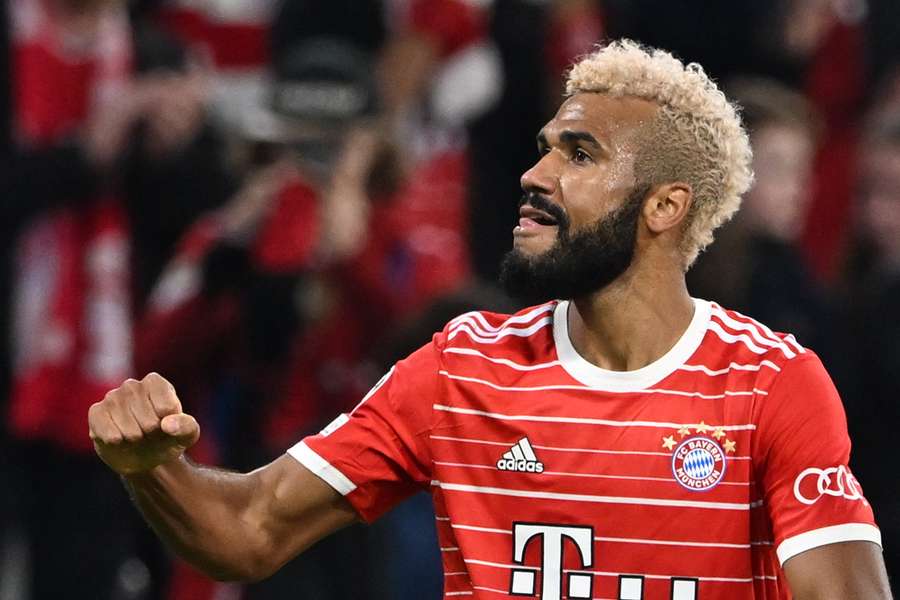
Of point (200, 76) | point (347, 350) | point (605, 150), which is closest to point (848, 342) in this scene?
point (347, 350)

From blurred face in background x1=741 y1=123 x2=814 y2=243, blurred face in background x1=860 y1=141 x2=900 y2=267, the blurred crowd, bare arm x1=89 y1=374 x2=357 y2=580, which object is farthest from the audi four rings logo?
blurred face in background x1=860 y1=141 x2=900 y2=267

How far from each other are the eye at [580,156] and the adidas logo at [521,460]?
55 cm

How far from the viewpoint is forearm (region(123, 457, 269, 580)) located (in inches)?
145

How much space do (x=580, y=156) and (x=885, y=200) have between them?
3.21 m

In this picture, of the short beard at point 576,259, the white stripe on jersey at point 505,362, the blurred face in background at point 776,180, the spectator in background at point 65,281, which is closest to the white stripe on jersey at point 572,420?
the white stripe on jersey at point 505,362

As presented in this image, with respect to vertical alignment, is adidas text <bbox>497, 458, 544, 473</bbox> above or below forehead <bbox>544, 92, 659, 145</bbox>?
below

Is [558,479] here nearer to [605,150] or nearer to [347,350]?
[605,150]

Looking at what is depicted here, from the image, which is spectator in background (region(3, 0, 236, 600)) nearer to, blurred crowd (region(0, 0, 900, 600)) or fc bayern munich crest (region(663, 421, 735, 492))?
blurred crowd (region(0, 0, 900, 600))

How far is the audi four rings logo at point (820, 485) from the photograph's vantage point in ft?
11.5

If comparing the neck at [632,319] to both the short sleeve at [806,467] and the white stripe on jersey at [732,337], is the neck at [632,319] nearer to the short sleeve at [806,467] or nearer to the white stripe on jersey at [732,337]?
the white stripe on jersey at [732,337]

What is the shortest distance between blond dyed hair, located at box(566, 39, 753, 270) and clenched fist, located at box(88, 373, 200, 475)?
102cm

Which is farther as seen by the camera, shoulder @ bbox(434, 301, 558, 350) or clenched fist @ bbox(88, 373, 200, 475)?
shoulder @ bbox(434, 301, 558, 350)

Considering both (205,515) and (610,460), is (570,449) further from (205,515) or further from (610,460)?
(205,515)

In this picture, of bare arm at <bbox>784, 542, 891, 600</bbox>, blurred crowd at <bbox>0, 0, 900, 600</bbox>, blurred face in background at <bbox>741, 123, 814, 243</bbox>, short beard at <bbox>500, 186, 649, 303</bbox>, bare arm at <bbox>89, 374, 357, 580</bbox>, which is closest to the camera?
bare arm at <bbox>784, 542, 891, 600</bbox>
